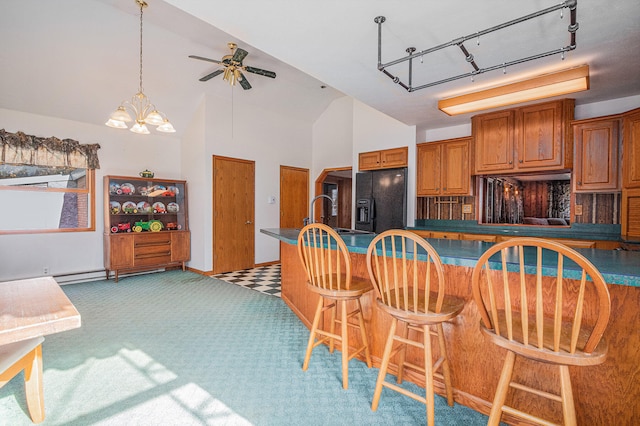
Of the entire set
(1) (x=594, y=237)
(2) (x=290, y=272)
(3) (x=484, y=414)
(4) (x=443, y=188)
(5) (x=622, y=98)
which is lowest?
(3) (x=484, y=414)

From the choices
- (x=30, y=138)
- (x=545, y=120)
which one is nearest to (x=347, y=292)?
(x=545, y=120)

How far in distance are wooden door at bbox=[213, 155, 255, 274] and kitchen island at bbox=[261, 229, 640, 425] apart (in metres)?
3.55

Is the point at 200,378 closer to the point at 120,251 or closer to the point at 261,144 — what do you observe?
the point at 120,251

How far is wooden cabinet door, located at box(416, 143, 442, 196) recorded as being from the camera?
449 centimetres

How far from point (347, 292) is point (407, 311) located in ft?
1.44

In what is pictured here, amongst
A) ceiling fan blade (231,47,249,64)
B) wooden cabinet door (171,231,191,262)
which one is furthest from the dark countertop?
wooden cabinet door (171,231,191,262)

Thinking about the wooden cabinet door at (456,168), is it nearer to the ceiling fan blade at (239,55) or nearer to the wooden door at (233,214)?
the ceiling fan blade at (239,55)

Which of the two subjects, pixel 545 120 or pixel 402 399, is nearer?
pixel 402 399

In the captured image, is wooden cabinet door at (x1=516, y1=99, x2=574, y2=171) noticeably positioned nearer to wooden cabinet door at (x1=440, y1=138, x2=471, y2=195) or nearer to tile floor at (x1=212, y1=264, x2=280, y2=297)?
wooden cabinet door at (x1=440, y1=138, x2=471, y2=195)

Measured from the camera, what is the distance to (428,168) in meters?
4.56

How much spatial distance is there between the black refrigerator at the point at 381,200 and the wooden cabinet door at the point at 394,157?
0.14 metres

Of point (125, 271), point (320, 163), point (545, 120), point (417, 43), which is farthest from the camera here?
point (320, 163)

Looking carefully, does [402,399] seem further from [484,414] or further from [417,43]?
[417,43]

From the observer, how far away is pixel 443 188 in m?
4.45
